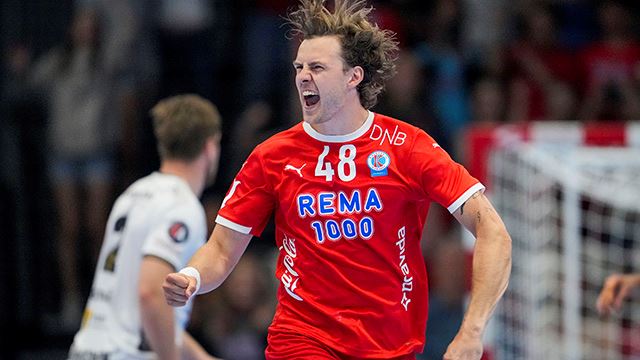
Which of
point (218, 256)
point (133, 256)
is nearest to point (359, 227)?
point (218, 256)

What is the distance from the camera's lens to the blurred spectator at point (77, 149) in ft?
35.8

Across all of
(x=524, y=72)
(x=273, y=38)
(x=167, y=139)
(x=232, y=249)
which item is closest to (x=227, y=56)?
(x=273, y=38)

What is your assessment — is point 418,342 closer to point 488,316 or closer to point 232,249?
point 488,316

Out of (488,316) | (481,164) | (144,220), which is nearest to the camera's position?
(488,316)

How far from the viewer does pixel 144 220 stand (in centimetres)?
625

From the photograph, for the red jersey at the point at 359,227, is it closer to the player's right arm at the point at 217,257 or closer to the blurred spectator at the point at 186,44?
the player's right arm at the point at 217,257

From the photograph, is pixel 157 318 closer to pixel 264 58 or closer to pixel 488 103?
pixel 488 103

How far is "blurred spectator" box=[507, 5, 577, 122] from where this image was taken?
11469 mm

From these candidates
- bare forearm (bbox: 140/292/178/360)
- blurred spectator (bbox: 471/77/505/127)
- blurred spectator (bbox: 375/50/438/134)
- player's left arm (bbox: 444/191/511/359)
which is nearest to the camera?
player's left arm (bbox: 444/191/511/359)

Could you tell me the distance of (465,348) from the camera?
472cm

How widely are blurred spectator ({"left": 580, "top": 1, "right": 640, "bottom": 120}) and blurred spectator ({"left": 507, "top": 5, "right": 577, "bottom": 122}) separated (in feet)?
0.58

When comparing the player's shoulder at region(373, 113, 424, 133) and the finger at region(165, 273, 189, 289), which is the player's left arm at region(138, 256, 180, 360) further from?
the player's shoulder at region(373, 113, 424, 133)

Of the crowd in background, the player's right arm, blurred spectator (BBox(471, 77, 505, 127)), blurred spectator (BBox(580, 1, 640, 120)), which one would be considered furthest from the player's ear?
blurred spectator (BBox(580, 1, 640, 120))

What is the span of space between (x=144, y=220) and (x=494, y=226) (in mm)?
2031
